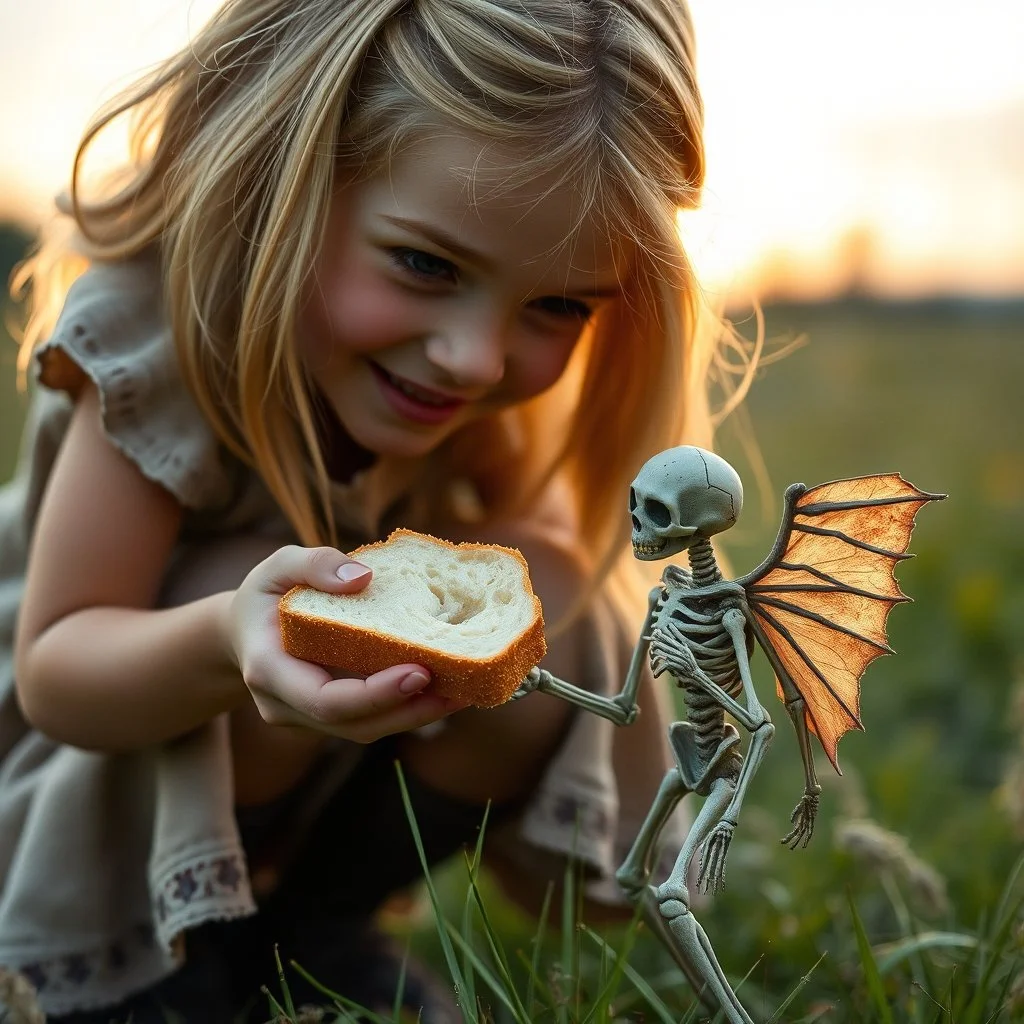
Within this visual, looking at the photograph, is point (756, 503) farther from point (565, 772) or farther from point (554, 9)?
point (554, 9)

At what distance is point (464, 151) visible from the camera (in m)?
1.34

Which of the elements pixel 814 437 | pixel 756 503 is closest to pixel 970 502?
pixel 756 503

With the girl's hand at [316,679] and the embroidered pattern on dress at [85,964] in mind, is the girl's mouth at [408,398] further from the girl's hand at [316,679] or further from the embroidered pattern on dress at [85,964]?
the embroidered pattern on dress at [85,964]

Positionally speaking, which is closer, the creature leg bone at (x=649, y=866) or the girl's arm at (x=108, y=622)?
the creature leg bone at (x=649, y=866)

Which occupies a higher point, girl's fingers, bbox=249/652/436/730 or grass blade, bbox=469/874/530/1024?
girl's fingers, bbox=249/652/436/730

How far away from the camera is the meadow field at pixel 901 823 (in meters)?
1.30

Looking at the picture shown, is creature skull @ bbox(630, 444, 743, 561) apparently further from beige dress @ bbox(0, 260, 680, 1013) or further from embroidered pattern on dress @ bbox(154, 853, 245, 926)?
embroidered pattern on dress @ bbox(154, 853, 245, 926)

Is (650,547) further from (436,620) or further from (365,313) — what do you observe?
(365,313)

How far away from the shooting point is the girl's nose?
4.48 feet

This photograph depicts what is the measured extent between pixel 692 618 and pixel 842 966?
755 mm

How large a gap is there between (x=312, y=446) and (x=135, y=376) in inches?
10.2

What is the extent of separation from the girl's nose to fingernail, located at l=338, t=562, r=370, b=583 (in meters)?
0.36

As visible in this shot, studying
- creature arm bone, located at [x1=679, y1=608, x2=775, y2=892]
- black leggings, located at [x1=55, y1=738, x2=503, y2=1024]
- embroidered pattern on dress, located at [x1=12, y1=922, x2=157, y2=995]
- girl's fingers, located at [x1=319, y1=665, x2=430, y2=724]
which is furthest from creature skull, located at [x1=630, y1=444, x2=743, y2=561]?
embroidered pattern on dress, located at [x1=12, y1=922, x2=157, y2=995]

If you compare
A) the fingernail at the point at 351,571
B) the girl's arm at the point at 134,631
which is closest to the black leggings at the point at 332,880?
the girl's arm at the point at 134,631
